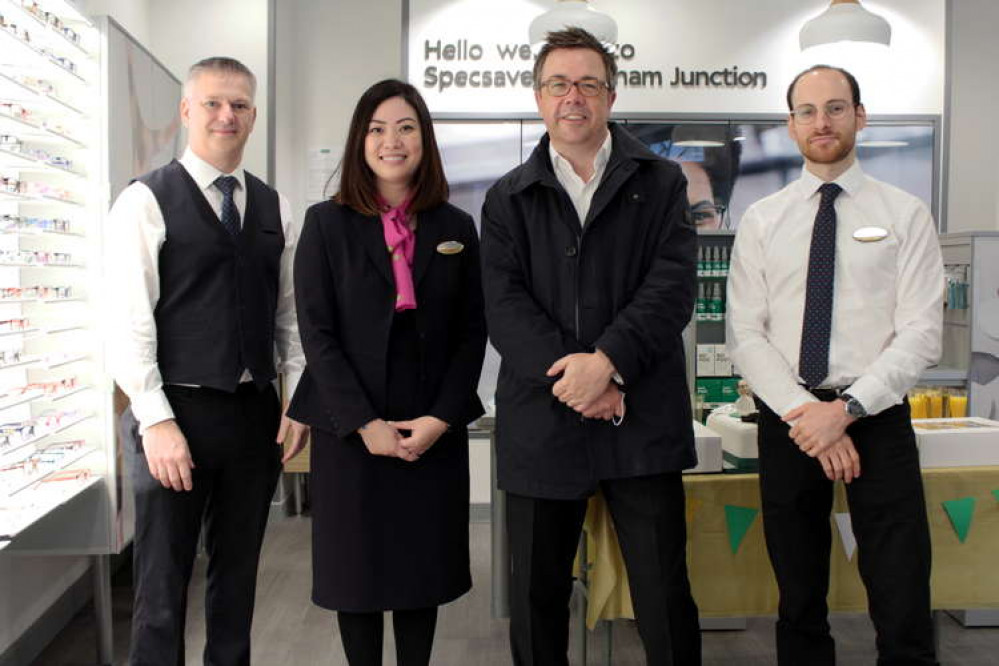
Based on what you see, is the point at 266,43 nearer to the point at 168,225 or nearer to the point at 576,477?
the point at 168,225

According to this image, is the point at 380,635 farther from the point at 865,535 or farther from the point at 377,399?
the point at 865,535

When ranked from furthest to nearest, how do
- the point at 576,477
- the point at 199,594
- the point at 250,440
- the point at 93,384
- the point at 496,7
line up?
1. the point at 496,7
2. the point at 199,594
3. the point at 93,384
4. the point at 250,440
5. the point at 576,477

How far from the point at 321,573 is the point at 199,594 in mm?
2141

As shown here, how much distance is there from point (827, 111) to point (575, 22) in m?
1.85

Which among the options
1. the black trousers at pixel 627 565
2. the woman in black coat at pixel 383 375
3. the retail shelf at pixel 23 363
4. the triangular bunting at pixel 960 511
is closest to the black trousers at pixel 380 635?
the woman in black coat at pixel 383 375

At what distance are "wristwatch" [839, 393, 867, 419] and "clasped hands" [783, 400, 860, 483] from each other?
0.5 inches

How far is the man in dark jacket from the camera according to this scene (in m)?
2.31

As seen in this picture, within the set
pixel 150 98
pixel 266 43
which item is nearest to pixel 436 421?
pixel 150 98

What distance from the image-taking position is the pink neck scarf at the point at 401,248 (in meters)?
2.38

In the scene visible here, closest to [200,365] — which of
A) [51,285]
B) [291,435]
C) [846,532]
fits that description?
[291,435]

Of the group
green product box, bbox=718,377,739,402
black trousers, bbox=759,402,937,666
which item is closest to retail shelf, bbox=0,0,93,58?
black trousers, bbox=759,402,937,666

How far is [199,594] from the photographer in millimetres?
4316

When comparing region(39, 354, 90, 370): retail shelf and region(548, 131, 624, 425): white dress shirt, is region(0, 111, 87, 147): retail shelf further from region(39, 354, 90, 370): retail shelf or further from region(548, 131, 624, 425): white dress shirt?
region(548, 131, 624, 425): white dress shirt

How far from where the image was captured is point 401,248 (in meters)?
2.42
